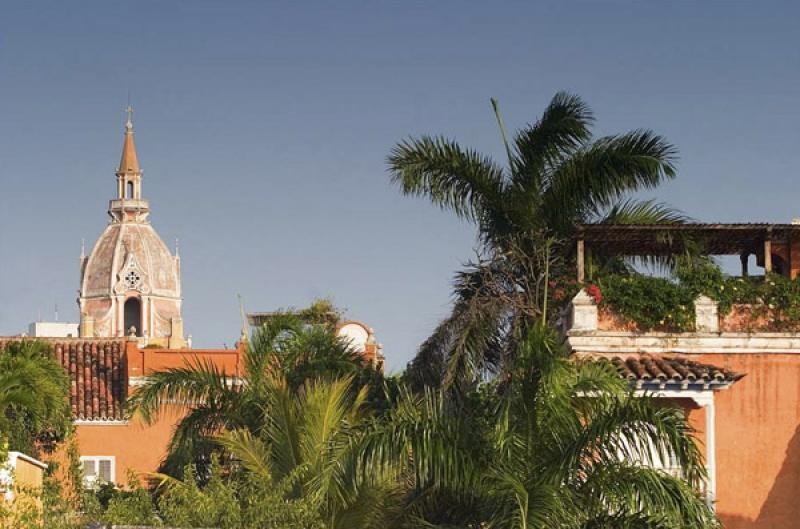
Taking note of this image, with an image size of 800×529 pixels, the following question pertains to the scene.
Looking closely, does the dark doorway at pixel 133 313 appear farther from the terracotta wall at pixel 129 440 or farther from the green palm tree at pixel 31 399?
the green palm tree at pixel 31 399

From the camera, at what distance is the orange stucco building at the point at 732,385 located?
88.0 ft

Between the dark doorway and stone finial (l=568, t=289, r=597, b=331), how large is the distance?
427ft

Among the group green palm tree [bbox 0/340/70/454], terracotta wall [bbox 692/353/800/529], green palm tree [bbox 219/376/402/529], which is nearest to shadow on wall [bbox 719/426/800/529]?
terracotta wall [bbox 692/353/800/529]

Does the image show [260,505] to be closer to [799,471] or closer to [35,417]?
[799,471]

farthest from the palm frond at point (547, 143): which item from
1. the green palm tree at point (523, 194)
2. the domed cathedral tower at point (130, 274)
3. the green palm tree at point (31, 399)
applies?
the domed cathedral tower at point (130, 274)

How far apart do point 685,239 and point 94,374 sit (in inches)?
883

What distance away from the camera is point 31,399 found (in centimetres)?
3872

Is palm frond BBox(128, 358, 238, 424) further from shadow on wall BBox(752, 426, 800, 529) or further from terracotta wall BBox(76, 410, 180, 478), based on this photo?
terracotta wall BBox(76, 410, 180, 478)

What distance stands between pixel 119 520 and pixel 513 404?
5.77 meters

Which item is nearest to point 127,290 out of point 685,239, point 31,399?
→ point 31,399

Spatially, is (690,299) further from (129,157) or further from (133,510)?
(129,157)

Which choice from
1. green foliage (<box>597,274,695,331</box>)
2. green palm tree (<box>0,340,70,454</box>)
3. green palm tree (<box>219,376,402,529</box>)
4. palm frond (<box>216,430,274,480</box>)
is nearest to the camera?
green palm tree (<box>219,376,402,529</box>)

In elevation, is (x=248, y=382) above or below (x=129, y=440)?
above

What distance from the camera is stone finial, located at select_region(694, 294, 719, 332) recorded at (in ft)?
91.4
